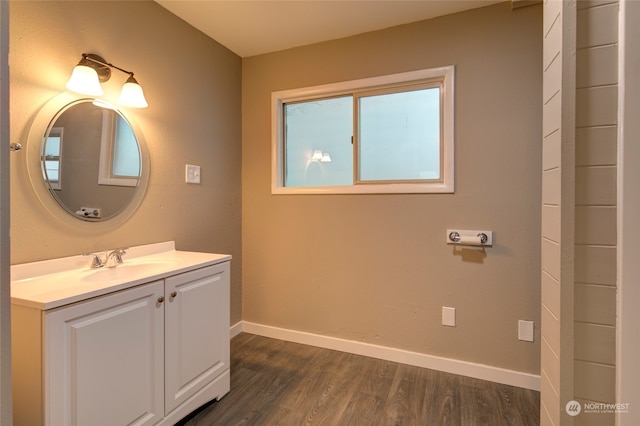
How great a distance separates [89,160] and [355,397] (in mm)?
2000

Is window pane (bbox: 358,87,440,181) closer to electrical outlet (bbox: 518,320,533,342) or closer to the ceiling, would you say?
the ceiling

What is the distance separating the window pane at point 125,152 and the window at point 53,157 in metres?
0.27

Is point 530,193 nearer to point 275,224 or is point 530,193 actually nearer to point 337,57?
point 337,57

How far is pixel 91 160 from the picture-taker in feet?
5.47

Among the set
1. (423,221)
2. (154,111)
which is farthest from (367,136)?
(154,111)

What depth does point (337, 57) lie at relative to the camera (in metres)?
2.43

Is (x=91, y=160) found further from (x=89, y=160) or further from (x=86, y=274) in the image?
(x=86, y=274)

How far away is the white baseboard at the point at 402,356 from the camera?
78.5 inches

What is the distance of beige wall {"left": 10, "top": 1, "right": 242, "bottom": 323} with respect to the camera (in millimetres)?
1396

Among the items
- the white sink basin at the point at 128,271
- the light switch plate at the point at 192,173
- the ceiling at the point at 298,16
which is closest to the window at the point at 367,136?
the ceiling at the point at 298,16

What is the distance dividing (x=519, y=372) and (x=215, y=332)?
1905mm

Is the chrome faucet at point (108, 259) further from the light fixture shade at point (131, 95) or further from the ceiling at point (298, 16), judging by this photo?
the ceiling at point (298, 16)

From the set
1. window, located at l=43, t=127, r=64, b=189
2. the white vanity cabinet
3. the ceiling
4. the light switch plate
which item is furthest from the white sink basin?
the ceiling

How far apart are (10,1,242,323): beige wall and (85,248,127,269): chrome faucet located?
0.28ft
